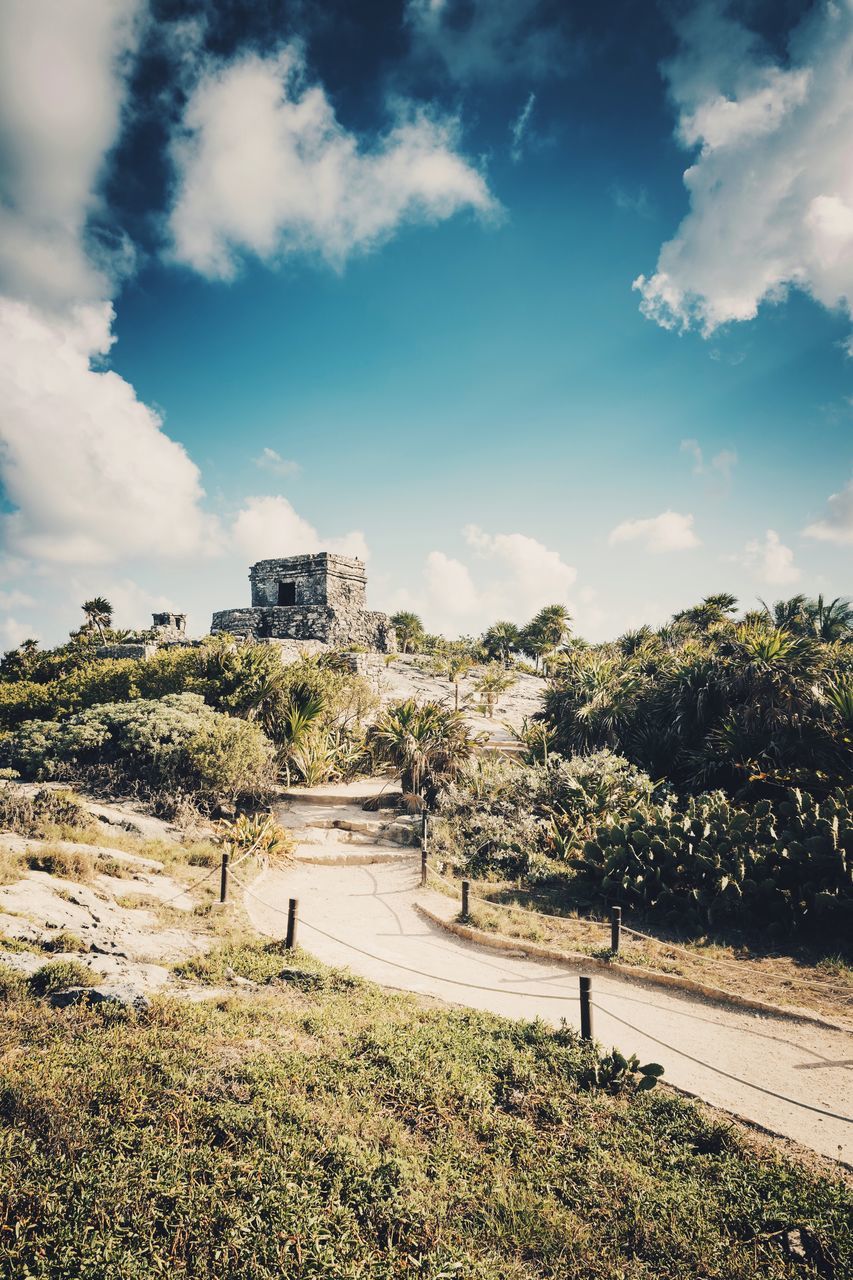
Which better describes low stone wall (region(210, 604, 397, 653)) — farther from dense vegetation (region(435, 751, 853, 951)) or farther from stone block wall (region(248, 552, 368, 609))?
dense vegetation (region(435, 751, 853, 951))

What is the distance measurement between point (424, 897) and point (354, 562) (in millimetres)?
14322

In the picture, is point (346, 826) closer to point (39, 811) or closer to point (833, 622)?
point (39, 811)

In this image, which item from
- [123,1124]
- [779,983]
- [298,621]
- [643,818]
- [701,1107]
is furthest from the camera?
[298,621]

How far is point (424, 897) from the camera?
8.41 m

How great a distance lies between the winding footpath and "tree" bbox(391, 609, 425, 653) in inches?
1113

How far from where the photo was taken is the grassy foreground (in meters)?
2.62

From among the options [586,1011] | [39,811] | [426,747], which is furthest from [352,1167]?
[426,747]

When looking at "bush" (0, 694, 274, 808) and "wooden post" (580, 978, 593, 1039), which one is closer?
"wooden post" (580, 978, 593, 1039)

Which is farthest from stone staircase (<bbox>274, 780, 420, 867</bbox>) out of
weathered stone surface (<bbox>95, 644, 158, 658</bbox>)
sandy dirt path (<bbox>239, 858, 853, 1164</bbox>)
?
weathered stone surface (<bbox>95, 644, 158, 658</bbox>)

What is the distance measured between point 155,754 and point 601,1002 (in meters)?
8.62

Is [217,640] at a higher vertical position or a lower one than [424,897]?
higher

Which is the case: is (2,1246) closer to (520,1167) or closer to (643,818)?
(520,1167)

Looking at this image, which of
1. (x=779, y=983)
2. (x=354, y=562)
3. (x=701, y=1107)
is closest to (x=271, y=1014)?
(x=701, y=1107)

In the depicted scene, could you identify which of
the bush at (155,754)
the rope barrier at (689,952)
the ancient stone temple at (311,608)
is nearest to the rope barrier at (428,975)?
the rope barrier at (689,952)
